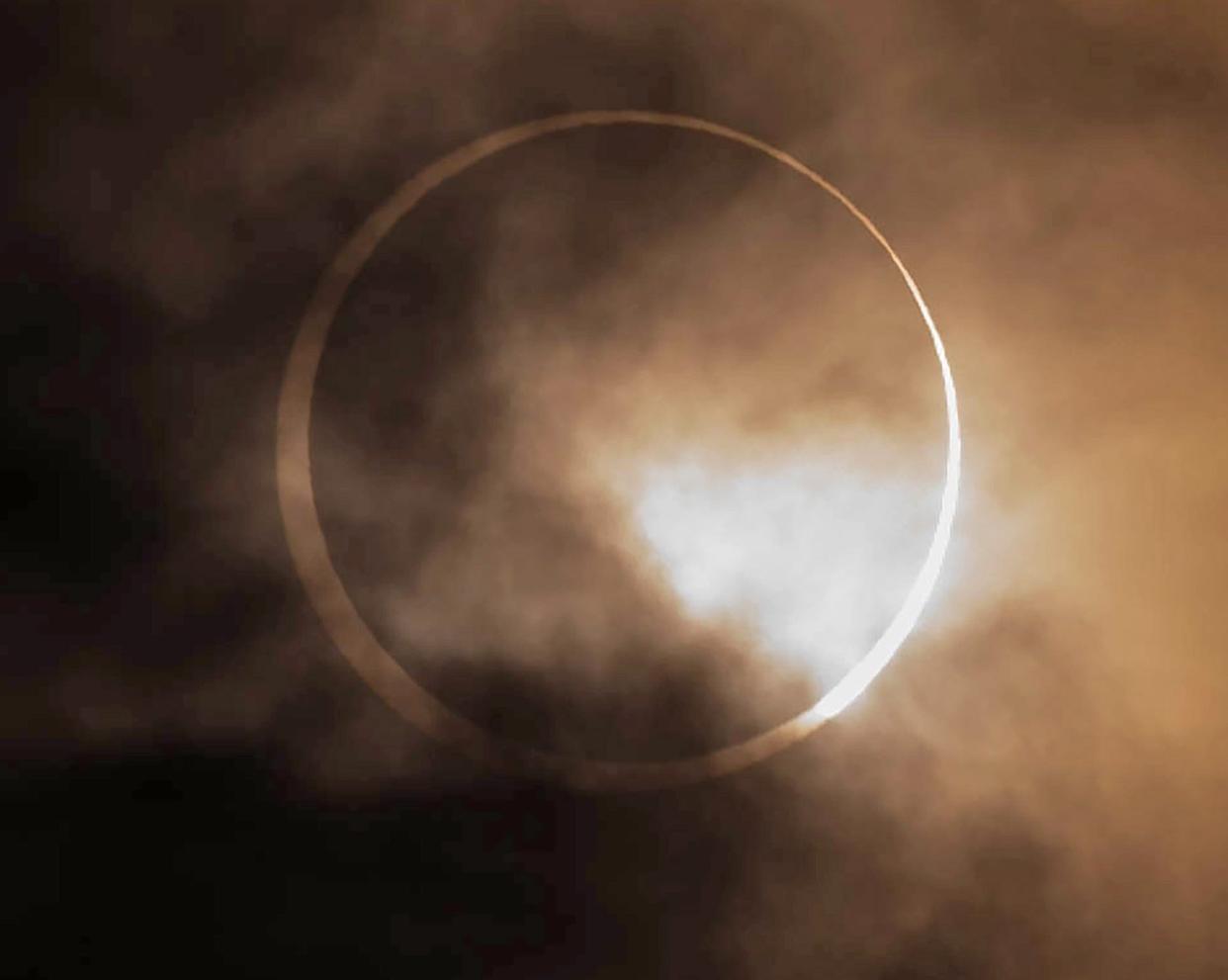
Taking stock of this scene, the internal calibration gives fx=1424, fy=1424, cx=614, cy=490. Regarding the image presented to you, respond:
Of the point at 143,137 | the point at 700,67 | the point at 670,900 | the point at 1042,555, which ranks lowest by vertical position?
the point at 670,900

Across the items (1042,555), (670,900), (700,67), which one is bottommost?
(670,900)

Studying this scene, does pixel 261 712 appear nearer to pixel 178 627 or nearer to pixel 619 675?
pixel 178 627

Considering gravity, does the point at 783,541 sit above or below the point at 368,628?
above

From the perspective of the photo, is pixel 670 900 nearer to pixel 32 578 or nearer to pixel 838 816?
pixel 838 816

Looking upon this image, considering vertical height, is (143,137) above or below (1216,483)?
above

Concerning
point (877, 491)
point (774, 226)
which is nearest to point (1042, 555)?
point (877, 491)

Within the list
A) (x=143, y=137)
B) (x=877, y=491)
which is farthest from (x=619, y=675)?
(x=143, y=137)
